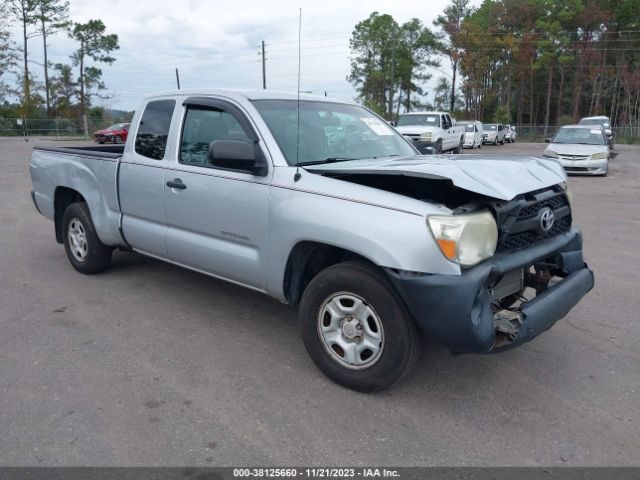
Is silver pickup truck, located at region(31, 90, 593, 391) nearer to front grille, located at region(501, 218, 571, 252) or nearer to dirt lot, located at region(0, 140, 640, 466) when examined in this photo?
front grille, located at region(501, 218, 571, 252)

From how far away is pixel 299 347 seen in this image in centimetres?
418

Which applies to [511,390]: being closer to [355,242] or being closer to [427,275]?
[427,275]

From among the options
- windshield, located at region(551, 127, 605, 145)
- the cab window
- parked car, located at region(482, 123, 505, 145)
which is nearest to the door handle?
the cab window

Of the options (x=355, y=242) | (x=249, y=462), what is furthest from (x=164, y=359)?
(x=355, y=242)

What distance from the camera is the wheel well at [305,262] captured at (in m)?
3.69

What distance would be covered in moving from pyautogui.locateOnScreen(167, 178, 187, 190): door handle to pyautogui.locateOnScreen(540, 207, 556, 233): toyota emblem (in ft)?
8.70

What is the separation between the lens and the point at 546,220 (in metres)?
3.62

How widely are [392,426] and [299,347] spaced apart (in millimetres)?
1195

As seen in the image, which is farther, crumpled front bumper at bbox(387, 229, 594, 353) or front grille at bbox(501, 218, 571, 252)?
front grille at bbox(501, 218, 571, 252)

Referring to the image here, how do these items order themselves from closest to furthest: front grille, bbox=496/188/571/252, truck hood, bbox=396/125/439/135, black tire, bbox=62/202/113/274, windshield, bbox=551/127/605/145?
front grille, bbox=496/188/571/252, black tire, bbox=62/202/113/274, windshield, bbox=551/127/605/145, truck hood, bbox=396/125/439/135

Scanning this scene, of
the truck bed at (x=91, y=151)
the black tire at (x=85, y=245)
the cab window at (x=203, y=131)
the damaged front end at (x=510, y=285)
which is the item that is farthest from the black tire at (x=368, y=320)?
the black tire at (x=85, y=245)

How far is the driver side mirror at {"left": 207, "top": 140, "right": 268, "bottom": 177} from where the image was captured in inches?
149

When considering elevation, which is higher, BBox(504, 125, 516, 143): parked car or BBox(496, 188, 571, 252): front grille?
BBox(504, 125, 516, 143): parked car

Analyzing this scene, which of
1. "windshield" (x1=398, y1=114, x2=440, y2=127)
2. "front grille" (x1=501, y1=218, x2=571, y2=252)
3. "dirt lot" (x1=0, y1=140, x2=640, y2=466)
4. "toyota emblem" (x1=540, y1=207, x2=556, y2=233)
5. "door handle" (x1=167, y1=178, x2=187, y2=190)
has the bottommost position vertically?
"dirt lot" (x1=0, y1=140, x2=640, y2=466)
